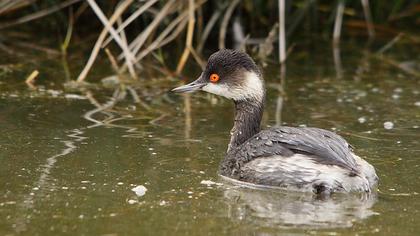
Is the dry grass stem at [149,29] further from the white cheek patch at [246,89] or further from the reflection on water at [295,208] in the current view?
the reflection on water at [295,208]

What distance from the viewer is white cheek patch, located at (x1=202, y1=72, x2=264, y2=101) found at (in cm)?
669

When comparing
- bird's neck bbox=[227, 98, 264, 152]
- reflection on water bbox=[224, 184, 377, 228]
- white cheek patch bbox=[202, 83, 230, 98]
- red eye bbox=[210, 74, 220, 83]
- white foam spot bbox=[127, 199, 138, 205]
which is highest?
red eye bbox=[210, 74, 220, 83]

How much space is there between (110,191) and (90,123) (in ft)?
6.58

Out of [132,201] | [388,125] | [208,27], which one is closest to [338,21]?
[208,27]

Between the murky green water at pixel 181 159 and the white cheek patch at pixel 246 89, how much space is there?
1.40ft

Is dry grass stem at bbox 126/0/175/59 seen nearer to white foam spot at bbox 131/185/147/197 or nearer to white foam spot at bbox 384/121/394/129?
white foam spot at bbox 384/121/394/129

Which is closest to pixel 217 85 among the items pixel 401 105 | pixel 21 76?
pixel 401 105

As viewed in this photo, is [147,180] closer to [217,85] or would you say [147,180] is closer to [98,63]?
[217,85]

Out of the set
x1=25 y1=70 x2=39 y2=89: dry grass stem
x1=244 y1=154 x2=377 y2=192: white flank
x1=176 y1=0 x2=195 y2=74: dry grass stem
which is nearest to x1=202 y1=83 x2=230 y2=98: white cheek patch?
x1=244 y1=154 x2=377 y2=192: white flank

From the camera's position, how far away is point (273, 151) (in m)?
6.01

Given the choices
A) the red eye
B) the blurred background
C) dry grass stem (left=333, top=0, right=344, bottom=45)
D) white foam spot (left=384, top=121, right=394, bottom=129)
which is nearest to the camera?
the blurred background

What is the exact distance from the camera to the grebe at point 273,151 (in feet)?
18.9

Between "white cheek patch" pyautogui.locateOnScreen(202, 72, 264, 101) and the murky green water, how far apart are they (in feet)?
1.40

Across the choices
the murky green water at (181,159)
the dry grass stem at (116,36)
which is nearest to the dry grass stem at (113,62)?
the dry grass stem at (116,36)
